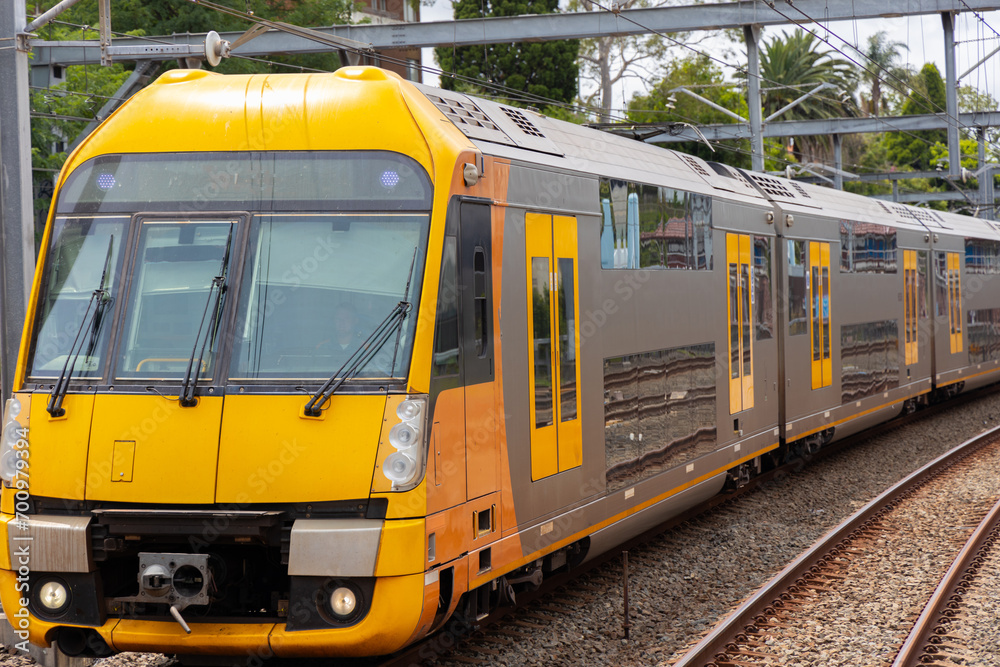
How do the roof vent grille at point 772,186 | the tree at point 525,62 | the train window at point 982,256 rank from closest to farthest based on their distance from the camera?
the roof vent grille at point 772,186, the train window at point 982,256, the tree at point 525,62

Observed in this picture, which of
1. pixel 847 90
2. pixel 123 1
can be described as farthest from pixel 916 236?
pixel 847 90

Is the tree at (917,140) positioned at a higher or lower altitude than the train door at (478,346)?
higher

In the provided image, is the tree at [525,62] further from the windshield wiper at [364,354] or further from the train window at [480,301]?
the windshield wiper at [364,354]

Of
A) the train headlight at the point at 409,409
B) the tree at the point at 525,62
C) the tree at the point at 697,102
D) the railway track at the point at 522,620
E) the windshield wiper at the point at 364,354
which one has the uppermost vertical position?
the tree at the point at 525,62

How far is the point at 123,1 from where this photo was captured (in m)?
23.7

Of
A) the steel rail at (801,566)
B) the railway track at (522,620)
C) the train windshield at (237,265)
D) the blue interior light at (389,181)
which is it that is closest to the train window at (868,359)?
the steel rail at (801,566)

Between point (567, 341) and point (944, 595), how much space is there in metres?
3.76

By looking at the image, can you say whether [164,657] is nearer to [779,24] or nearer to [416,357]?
[416,357]

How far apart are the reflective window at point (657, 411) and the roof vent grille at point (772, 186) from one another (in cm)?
338

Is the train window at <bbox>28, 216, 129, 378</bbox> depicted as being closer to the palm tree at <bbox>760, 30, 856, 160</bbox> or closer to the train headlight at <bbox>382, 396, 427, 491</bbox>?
the train headlight at <bbox>382, 396, 427, 491</bbox>

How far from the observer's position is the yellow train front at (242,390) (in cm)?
549

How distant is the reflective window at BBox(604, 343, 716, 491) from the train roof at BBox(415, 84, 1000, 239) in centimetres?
150

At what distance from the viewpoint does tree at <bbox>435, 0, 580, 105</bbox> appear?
1704 inches

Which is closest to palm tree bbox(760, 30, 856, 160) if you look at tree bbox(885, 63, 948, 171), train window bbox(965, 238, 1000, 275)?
tree bbox(885, 63, 948, 171)
